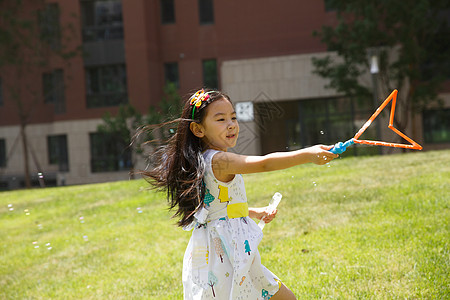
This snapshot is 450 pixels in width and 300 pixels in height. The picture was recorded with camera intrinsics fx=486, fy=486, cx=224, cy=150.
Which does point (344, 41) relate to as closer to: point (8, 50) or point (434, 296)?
point (8, 50)

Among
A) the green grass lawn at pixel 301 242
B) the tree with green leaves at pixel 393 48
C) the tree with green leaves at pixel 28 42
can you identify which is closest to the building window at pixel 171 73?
the tree with green leaves at pixel 28 42

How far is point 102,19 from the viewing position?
2589 cm

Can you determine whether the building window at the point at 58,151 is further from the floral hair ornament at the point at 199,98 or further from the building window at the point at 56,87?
the floral hair ornament at the point at 199,98

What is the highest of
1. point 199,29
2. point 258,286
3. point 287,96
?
point 199,29

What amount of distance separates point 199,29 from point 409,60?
1063cm

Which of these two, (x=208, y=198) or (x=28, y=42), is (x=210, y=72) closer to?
(x=28, y=42)

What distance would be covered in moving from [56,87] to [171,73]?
6.29 meters

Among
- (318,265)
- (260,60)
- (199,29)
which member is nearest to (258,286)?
(318,265)

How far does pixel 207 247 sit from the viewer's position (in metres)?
Result: 2.55

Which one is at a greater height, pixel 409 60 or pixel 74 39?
pixel 74 39

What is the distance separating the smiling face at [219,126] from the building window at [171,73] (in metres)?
23.0

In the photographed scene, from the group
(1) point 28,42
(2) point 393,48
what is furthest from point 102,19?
(2) point 393,48

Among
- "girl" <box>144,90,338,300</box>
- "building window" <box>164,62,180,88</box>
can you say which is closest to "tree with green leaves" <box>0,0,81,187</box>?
"building window" <box>164,62,180,88</box>

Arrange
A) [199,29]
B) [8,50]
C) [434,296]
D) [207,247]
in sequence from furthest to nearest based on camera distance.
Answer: [199,29], [8,50], [434,296], [207,247]
